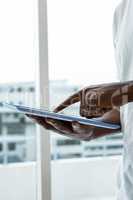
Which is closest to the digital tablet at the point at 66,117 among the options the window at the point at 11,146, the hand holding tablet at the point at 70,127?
the hand holding tablet at the point at 70,127

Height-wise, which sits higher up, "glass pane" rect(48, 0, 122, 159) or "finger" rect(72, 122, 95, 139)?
"glass pane" rect(48, 0, 122, 159)

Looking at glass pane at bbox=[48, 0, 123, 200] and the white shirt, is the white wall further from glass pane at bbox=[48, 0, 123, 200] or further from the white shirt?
the white shirt

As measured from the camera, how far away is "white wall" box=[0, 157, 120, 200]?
5.03ft

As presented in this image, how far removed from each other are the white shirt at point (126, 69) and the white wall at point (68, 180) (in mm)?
805

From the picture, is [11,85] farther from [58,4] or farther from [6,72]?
[58,4]

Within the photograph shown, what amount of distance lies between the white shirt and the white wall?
2.64ft

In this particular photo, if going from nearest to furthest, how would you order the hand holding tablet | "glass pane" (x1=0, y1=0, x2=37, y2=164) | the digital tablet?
the digital tablet < the hand holding tablet < "glass pane" (x1=0, y1=0, x2=37, y2=164)

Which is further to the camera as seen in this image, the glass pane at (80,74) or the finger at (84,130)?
the glass pane at (80,74)

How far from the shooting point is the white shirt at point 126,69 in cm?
74

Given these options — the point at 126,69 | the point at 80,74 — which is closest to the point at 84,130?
the point at 126,69

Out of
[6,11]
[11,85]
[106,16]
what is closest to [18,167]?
[11,85]

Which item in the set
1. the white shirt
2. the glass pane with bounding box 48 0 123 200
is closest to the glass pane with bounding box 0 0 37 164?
the glass pane with bounding box 48 0 123 200

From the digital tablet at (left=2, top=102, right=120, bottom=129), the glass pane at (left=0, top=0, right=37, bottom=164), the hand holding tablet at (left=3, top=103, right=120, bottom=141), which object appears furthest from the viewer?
the glass pane at (left=0, top=0, right=37, bottom=164)

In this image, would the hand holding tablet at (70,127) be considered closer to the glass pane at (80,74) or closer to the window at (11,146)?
the glass pane at (80,74)
